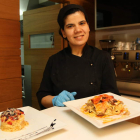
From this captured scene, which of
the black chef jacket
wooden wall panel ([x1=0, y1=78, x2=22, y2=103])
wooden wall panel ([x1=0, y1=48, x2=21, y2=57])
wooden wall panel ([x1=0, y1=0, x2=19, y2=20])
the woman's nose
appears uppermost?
wooden wall panel ([x1=0, y1=0, x2=19, y2=20])

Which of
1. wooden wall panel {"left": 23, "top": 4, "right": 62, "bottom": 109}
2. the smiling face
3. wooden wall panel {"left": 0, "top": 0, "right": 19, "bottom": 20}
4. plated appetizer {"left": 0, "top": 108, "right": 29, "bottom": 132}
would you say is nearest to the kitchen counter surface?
plated appetizer {"left": 0, "top": 108, "right": 29, "bottom": 132}

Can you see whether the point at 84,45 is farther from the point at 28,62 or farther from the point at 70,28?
the point at 28,62

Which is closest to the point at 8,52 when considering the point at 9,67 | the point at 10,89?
the point at 9,67

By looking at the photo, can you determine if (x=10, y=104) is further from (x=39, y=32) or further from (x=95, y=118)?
(x=95, y=118)

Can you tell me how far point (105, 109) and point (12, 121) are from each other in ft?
1.37

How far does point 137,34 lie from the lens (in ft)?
7.80

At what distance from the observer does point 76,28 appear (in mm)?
1269

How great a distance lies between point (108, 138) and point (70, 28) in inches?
33.9

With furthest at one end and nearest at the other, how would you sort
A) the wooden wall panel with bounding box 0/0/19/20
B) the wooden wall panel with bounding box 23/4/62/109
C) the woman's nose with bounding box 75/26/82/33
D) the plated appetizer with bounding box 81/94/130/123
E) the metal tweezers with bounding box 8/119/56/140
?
1. the wooden wall panel with bounding box 23/4/62/109
2. the wooden wall panel with bounding box 0/0/19/20
3. the woman's nose with bounding box 75/26/82/33
4. the plated appetizer with bounding box 81/94/130/123
5. the metal tweezers with bounding box 8/119/56/140

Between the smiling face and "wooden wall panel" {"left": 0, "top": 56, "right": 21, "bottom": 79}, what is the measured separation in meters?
0.92

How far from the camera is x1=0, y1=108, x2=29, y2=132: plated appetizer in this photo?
2.35 feet

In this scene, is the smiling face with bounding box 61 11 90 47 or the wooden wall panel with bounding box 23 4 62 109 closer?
the smiling face with bounding box 61 11 90 47

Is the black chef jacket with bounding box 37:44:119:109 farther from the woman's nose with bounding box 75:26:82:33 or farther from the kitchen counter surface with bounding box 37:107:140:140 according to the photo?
the kitchen counter surface with bounding box 37:107:140:140

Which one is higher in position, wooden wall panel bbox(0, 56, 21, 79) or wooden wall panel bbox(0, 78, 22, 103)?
wooden wall panel bbox(0, 56, 21, 79)
